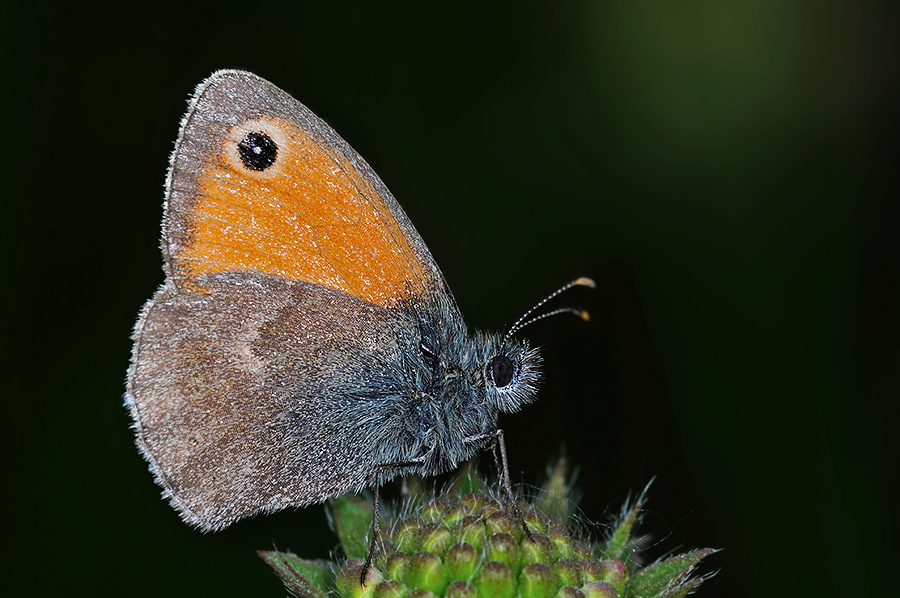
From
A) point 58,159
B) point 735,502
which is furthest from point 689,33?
point 58,159

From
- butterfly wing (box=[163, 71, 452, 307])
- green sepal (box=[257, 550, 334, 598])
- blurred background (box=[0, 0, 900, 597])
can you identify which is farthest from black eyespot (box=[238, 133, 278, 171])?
green sepal (box=[257, 550, 334, 598])

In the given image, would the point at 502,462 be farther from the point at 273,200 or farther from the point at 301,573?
the point at 273,200

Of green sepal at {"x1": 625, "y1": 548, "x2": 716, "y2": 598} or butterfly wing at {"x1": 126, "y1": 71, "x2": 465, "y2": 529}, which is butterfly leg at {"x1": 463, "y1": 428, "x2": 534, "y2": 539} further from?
green sepal at {"x1": 625, "y1": 548, "x2": 716, "y2": 598}

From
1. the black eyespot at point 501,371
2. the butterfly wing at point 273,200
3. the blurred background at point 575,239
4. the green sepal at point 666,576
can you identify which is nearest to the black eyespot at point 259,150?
the butterfly wing at point 273,200

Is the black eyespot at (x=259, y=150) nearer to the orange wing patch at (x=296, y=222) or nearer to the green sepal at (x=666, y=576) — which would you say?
the orange wing patch at (x=296, y=222)

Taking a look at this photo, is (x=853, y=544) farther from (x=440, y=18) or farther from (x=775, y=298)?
(x=440, y=18)

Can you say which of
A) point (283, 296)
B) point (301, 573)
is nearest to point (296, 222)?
point (283, 296)
